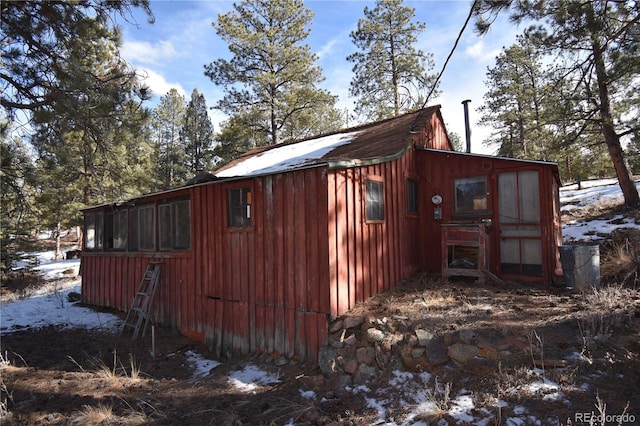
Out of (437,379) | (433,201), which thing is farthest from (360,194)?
(437,379)

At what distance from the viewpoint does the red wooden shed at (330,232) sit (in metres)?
6.00

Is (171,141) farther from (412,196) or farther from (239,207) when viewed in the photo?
(412,196)

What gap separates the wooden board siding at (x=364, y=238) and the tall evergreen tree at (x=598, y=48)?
304 centimetres

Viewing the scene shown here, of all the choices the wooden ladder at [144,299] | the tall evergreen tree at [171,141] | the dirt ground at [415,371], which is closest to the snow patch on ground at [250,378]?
the dirt ground at [415,371]

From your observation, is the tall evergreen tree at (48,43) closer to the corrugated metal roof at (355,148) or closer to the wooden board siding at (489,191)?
the corrugated metal roof at (355,148)

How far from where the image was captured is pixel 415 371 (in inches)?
179

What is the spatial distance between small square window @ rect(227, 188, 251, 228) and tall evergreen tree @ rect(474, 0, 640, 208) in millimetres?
4873

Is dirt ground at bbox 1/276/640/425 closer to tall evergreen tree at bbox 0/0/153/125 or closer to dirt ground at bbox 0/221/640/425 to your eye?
dirt ground at bbox 0/221/640/425

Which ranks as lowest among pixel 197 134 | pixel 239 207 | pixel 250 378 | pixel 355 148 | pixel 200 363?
pixel 200 363

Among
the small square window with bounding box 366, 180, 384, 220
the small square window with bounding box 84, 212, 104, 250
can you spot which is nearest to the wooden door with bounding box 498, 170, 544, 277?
the small square window with bounding box 366, 180, 384, 220

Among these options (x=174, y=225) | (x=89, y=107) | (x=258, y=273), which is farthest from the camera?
(x=174, y=225)

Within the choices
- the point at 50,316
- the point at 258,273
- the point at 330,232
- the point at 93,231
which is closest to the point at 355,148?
the point at 330,232

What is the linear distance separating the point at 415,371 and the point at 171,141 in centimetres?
3080

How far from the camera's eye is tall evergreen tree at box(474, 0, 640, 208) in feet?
18.9
